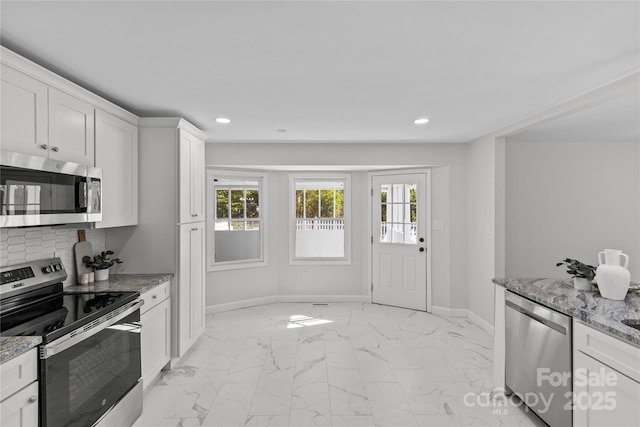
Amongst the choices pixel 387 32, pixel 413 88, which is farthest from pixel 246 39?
pixel 413 88

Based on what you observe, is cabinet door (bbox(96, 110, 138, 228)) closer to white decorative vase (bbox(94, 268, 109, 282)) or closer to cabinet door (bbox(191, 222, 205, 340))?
white decorative vase (bbox(94, 268, 109, 282))

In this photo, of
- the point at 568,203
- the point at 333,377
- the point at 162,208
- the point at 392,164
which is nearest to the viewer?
the point at 333,377

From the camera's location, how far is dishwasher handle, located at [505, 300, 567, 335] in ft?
6.63

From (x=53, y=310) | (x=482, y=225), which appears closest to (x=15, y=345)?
(x=53, y=310)

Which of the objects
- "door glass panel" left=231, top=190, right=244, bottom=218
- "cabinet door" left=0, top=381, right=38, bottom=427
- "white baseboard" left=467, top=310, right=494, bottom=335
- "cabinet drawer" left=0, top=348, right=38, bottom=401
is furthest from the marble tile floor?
"door glass panel" left=231, top=190, right=244, bottom=218

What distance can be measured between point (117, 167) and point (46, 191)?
852 millimetres

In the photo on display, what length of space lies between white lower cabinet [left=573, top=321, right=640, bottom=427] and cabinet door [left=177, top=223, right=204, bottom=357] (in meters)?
2.92

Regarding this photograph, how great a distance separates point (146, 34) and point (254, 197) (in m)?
3.39

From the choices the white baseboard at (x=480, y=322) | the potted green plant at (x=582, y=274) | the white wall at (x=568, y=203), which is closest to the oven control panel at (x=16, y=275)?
the potted green plant at (x=582, y=274)

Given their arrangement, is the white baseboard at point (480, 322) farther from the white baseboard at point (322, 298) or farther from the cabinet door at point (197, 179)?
the cabinet door at point (197, 179)

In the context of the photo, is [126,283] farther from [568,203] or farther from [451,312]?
[568,203]

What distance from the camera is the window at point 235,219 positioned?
4.71 meters

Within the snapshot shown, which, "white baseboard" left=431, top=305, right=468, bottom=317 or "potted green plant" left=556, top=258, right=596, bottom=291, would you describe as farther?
"white baseboard" left=431, top=305, right=468, bottom=317

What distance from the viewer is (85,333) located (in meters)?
1.84
